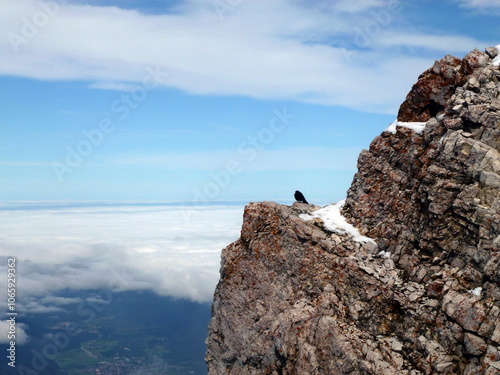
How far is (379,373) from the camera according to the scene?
2519 cm

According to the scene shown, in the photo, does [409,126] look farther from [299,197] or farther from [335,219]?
[299,197]

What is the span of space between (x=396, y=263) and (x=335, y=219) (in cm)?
562

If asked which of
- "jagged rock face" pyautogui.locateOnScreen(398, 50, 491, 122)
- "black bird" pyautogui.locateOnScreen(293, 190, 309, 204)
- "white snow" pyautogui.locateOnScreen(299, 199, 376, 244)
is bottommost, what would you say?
"white snow" pyautogui.locateOnScreen(299, 199, 376, 244)

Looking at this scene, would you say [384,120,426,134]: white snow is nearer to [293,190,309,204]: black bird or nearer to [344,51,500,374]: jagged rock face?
[344,51,500,374]: jagged rock face

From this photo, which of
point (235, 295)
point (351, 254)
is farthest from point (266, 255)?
point (351, 254)

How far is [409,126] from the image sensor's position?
31.7m

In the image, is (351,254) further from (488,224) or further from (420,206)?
(488,224)

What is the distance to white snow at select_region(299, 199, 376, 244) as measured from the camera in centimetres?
3161

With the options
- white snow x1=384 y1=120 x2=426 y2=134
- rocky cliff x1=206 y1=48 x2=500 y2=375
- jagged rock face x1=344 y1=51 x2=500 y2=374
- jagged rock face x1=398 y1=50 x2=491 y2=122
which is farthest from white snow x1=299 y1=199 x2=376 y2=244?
jagged rock face x1=398 y1=50 x2=491 y2=122

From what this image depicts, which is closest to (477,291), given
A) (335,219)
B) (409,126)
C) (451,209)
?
(451,209)

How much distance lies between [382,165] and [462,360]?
1303 centimetres

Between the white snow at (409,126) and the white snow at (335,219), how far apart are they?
635 cm

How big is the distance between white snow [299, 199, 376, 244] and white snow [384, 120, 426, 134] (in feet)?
20.8

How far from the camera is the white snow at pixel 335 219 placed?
31609 millimetres
